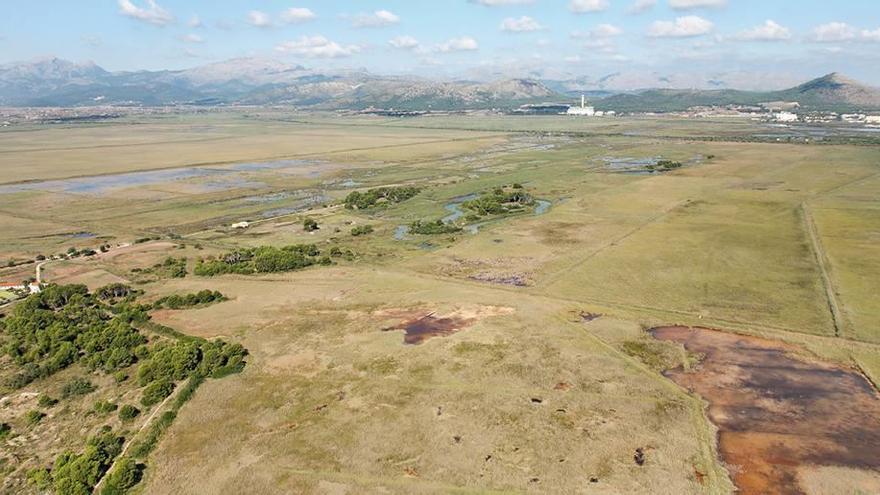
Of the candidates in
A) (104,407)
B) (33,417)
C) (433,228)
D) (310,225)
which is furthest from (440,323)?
(310,225)

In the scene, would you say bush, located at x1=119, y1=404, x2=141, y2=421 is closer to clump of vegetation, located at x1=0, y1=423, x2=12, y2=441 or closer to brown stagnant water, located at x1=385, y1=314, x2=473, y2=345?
clump of vegetation, located at x1=0, y1=423, x2=12, y2=441

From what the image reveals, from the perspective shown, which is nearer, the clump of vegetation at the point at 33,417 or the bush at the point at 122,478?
the bush at the point at 122,478

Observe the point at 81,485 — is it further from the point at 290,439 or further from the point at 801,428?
the point at 801,428

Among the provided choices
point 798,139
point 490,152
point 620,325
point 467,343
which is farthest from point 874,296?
point 798,139

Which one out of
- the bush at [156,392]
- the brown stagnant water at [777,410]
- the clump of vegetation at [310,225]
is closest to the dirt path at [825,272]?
the brown stagnant water at [777,410]

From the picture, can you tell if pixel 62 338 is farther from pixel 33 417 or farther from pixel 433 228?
pixel 433 228

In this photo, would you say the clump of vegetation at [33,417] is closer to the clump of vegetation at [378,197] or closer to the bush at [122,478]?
the bush at [122,478]
